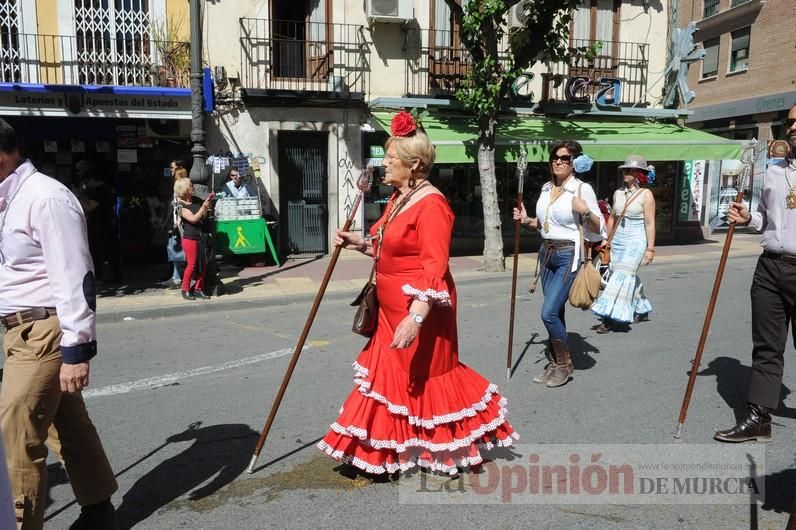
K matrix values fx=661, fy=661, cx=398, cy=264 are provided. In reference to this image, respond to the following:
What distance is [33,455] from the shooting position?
2.63 meters

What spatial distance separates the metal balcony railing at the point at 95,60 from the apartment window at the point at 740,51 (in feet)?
80.0

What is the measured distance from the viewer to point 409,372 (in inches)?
132

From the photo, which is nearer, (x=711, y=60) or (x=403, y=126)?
(x=403, y=126)

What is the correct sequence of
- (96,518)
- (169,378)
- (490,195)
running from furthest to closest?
1. (490,195)
2. (169,378)
3. (96,518)

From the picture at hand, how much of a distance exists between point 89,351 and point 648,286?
9250 mm

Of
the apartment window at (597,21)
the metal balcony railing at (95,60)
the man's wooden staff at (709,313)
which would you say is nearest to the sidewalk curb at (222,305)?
the metal balcony railing at (95,60)

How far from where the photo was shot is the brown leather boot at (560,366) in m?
5.21

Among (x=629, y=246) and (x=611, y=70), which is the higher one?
(x=611, y=70)

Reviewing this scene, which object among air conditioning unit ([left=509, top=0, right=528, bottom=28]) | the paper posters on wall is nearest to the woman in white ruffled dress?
air conditioning unit ([left=509, top=0, right=528, bottom=28])

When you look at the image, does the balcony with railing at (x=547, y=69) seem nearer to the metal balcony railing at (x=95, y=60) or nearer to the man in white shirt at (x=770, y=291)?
the metal balcony railing at (x=95, y=60)

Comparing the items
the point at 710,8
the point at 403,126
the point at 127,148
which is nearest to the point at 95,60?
the point at 127,148

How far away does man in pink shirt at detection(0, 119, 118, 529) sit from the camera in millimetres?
2562

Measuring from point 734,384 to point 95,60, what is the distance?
11.5 m

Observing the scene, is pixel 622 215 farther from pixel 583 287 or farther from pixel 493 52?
pixel 493 52
